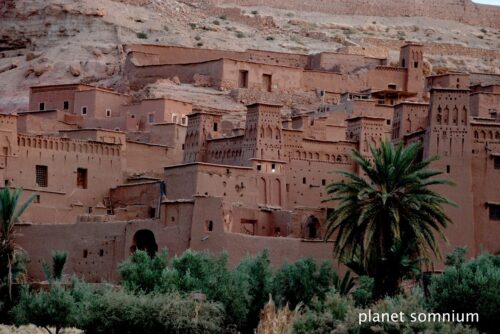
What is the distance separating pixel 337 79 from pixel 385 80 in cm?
203

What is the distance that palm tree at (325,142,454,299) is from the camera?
42219 mm

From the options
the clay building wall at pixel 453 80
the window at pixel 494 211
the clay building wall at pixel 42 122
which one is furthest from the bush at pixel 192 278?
the clay building wall at pixel 453 80

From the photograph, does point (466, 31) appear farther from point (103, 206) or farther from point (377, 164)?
point (377, 164)

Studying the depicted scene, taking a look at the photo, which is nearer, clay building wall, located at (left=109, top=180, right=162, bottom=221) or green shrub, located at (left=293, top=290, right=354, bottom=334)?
green shrub, located at (left=293, top=290, right=354, bottom=334)

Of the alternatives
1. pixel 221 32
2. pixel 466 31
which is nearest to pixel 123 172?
pixel 221 32

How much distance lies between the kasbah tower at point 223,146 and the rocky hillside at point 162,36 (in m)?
0.59

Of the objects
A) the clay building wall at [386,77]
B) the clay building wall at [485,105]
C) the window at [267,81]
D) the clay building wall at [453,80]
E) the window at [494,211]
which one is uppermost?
the clay building wall at [386,77]

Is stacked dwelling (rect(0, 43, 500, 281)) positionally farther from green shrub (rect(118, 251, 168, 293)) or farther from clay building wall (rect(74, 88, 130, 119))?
green shrub (rect(118, 251, 168, 293))

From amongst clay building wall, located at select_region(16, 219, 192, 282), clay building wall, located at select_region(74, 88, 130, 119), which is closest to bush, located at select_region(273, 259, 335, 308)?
clay building wall, located at select_region(16, 219, 192, 282)

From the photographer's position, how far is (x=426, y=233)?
42.8 m

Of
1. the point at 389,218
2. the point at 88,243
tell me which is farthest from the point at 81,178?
the point at 389,218

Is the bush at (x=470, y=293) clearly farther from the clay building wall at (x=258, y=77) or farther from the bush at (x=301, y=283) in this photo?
the clay building wall at (x=258, y=77)

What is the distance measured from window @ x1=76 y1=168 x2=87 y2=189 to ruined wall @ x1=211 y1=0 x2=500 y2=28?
3342 cm

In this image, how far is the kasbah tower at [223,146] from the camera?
5169cm
